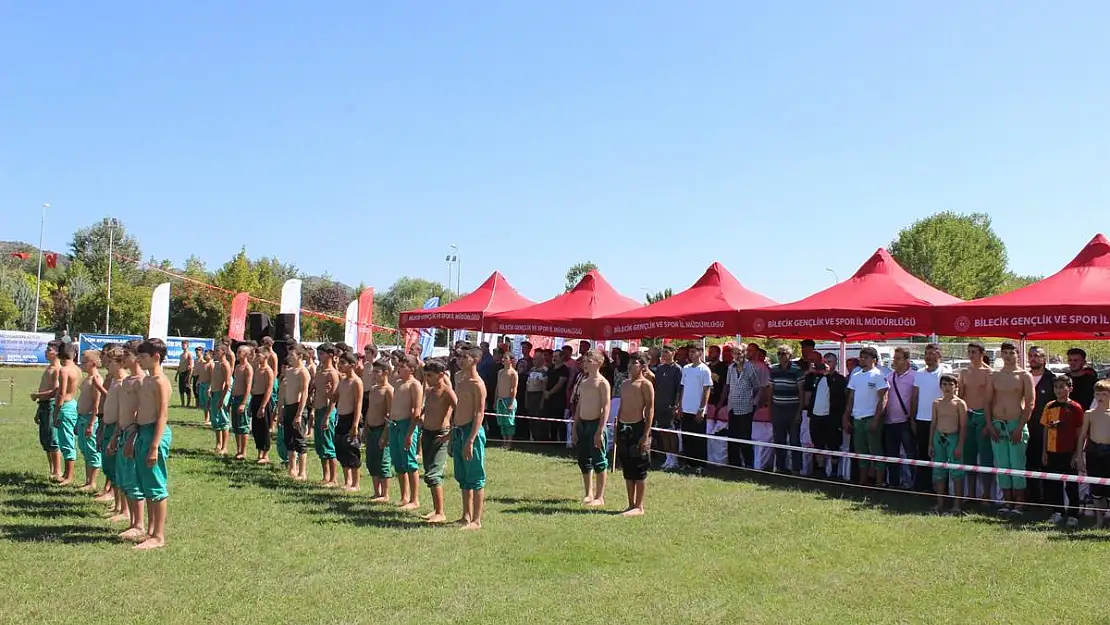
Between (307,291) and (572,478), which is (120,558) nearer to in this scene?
(572,478)

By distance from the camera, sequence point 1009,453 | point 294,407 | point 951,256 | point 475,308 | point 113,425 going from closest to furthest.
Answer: point 113,425
point 1009,453
point 294,407
point 475,308
point 951,256

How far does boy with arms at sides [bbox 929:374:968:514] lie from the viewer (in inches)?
396

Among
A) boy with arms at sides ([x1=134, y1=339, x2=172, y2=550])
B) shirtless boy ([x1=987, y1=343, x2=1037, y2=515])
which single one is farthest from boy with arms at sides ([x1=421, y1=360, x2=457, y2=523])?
shirtless boy ([x1=987, y1=343, x2=1037, y2=515])

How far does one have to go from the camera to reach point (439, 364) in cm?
915

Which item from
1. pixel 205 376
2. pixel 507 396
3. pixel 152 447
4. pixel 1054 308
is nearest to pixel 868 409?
pixel 1054 308

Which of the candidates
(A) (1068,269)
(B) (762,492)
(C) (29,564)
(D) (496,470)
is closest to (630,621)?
(C) (29,564)

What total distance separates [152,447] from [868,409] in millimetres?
8226

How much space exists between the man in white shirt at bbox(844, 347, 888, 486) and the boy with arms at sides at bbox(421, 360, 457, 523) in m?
5.37

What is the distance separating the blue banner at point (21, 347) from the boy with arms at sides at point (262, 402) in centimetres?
3353

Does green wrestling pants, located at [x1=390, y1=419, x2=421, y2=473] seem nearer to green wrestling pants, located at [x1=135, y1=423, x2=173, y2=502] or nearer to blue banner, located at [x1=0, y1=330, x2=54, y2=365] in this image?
green wrestling pants, located at [x1=135, y1=423, x2=173, y2=502]

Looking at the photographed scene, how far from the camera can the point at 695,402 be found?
1340 centimetres

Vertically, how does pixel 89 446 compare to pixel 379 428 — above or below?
below

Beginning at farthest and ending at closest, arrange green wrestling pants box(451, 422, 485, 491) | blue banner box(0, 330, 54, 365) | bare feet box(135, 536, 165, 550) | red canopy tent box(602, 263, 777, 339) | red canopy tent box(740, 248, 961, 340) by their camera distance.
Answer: blue banner box(0, 330, 54, 365) → red canopy tent box(602, 263, 777, 339) → red canopy tent box(740, 248, 961, 340) → green wrestling pants box(451, 422, 485, 491) → bare feet box(135, 536, 165, 550)

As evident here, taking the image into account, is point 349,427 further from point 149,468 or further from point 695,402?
point 695,402
